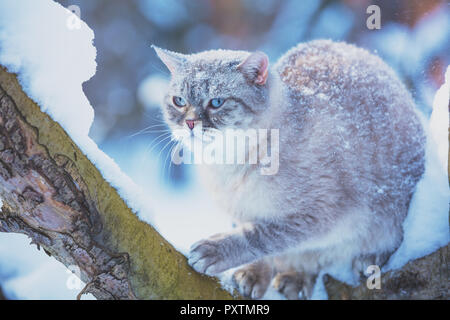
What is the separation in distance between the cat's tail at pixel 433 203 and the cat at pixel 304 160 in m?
0.03

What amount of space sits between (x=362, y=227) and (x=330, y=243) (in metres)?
0.11

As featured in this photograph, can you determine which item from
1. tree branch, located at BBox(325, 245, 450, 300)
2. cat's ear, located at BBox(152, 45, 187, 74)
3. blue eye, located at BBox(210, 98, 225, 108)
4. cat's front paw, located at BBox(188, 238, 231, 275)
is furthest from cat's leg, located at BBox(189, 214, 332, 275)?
cat's ear, located at BBox(152, 45, 187, 74)

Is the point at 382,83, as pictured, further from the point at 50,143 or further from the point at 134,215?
the point at 50,143

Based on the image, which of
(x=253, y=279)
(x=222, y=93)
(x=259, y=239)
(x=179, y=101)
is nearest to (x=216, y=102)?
(x=222, y=93)

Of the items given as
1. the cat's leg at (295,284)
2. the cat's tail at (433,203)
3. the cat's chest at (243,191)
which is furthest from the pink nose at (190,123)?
the cat's tail at (433,203)

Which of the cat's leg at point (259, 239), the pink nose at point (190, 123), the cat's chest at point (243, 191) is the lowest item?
the cat's leg at point (259, 239)

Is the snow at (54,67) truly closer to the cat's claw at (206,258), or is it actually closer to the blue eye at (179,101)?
the cat's claw at (206,258)

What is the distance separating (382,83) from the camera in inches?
51.8

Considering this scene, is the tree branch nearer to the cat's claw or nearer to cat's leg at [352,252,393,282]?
cat's leg at [352,252,393,282]

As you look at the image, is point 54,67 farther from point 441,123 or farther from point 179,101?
point 441,123

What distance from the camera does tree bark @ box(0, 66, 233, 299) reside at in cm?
80

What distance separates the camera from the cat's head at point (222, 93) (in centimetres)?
113

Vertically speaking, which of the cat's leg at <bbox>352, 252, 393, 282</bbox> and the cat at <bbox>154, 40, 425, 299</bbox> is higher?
the cat at <bbox>154, 40, 425, 299</bbox>
